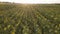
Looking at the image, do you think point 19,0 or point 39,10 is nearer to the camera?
point 39,10

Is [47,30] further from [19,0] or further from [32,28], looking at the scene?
[19,0]

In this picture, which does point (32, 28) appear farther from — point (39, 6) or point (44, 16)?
point (39, 6)

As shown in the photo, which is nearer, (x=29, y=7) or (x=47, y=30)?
(x=47, y=30)

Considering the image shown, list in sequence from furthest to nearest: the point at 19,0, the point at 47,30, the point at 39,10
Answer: the point at 19,0 → the point at 39,10 → the point at 47,30

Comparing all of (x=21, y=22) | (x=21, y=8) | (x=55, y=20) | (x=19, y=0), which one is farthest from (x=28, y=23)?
(x=19, y=0)

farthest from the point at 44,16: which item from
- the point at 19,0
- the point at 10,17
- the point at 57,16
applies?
the point at 19,0

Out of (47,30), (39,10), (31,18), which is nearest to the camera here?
(47,30)

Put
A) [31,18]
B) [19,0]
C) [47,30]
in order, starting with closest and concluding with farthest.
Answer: [47,30] → [31,18] → [19,0]

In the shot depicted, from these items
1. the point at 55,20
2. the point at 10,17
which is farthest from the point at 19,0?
the point at 55,20

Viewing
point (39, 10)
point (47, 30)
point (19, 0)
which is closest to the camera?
point (47, 30)
